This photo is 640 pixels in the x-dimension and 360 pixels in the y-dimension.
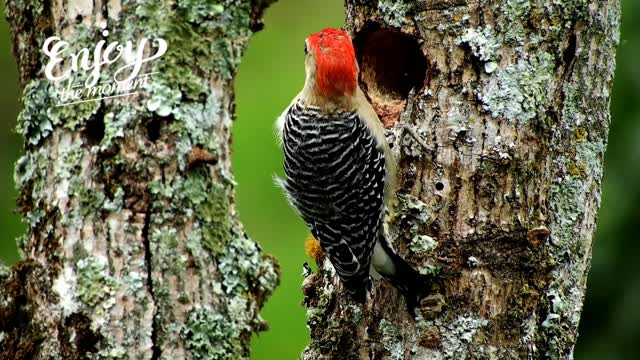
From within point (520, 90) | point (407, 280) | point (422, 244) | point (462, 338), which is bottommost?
point (462, 338)

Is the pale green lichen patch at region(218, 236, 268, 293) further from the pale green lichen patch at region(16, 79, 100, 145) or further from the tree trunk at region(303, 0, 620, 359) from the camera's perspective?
the pale green lichen patch at region(16, 79, 100, 145)

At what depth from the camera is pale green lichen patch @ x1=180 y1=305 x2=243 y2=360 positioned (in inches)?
185

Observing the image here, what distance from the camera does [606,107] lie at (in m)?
4.99

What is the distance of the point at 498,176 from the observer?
4734 mm

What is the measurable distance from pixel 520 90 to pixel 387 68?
0.92 metres

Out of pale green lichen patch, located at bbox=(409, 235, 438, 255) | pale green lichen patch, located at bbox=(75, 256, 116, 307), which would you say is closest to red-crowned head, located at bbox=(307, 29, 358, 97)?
pale green lichen patch, located at bbox=(409, 235, 438, 255)

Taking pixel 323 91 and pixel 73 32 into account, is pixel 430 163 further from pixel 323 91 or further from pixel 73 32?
pixel 73 32

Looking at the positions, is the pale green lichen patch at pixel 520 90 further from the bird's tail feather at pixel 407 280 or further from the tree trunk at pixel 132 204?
the tree trunk at pixel 132 204

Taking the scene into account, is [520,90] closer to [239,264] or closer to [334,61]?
[334,61]

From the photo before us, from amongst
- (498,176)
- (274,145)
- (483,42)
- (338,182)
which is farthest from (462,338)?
(274,145)

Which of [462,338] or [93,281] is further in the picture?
[462,338]

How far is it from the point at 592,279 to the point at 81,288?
2651mm

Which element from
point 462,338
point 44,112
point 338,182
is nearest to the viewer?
point 462,338

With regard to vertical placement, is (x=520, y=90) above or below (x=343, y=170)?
above
